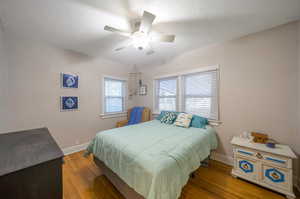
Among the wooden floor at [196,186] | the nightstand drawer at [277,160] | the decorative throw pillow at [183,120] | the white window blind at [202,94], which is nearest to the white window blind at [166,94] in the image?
the white window blind at [202,94]

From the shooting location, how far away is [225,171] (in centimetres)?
204

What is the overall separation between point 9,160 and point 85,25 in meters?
1.89

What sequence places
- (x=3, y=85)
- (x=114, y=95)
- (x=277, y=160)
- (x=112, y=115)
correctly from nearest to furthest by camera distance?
(x=277, y=160) < (x=3, y=85) < (x=112, y=115) < (x=114, y=95)

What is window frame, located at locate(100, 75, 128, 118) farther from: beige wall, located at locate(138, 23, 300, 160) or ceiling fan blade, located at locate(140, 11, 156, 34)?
beige wall, located at locate(138, 23, 300, 160)

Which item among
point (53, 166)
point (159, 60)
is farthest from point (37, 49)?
point (159, 60)

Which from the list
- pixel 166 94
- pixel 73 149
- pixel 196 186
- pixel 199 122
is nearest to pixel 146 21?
pixel 199 122

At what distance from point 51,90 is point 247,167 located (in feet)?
13.1

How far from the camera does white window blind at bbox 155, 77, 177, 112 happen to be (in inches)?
126

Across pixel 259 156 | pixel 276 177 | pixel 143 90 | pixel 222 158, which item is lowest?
pixel 222 158

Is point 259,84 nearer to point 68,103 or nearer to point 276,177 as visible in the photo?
point 276,177

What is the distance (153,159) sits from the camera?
1.17 metres

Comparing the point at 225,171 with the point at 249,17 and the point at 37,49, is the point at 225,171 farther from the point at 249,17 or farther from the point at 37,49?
the point at 37,49

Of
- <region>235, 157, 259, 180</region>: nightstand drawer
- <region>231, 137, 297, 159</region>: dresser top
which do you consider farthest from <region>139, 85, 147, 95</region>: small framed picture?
<region>235, 157, 259, 180</region>: nightstand drawer

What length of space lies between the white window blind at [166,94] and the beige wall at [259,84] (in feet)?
3.35
